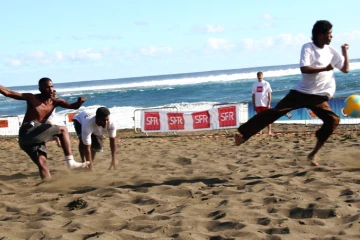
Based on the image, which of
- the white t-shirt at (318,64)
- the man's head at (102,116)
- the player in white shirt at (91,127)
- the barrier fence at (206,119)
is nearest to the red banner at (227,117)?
the barrier fence at (206,119)

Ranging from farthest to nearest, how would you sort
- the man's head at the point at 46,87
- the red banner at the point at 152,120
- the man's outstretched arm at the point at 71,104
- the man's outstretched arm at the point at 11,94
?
the red banner at the point at 152,120
the man's outstretched arm at the point at 71,104
the man's head at the point at 46,87
the man's outstretched arm at the point at 11,94

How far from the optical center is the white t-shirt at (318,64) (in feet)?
20.7

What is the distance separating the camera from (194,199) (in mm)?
5434

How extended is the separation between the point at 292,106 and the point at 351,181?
123 centimetres

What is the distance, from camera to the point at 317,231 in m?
4.05

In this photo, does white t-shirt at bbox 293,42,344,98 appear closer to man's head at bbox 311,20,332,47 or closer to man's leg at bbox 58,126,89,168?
man's head at bbox 311,20,332,47

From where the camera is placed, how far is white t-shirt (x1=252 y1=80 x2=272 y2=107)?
13867 mm

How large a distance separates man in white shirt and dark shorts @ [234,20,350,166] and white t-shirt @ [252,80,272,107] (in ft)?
23.6

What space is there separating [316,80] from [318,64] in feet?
0.74

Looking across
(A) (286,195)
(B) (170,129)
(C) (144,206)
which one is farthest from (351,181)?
(B) (170,129)

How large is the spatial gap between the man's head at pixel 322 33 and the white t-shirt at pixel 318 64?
3.2 inches

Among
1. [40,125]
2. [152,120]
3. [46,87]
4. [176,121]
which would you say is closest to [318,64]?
[46,87]

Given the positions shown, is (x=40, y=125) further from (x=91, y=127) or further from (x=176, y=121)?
(x=176, y=121)

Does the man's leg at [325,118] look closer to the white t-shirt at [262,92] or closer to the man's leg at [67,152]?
the man's leg at [67,152]
